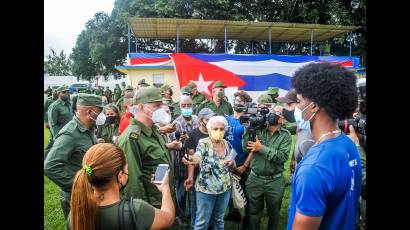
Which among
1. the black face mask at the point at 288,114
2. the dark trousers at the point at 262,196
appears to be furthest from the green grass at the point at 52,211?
the black face mask at the point at 288,114

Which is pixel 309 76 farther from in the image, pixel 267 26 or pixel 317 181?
pixel 267 26

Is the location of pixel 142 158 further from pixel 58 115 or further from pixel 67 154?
pixel 58 115

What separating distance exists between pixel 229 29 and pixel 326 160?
10.9 meters

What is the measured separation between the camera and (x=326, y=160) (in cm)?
152

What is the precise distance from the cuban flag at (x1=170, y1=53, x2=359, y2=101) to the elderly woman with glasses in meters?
6.30

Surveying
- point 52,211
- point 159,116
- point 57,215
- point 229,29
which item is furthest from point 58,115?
point 229,29

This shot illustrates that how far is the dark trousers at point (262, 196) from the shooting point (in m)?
3.37

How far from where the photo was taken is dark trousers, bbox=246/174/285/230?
3367 mm

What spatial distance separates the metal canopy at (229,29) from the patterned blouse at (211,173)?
288 inches

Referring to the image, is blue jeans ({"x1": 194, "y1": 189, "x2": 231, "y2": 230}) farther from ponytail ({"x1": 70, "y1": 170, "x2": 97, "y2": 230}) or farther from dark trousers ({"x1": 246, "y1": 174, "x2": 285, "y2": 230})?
ponytail ({"x1": 70, "y1": 170, "x2": 97, "y2": 230})

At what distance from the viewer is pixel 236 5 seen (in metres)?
14.9

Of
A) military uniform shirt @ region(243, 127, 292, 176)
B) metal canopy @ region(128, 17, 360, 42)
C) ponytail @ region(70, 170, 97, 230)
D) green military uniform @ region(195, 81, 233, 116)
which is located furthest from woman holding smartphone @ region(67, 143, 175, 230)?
metal canopy @ region(128, 17, 360, 42)
